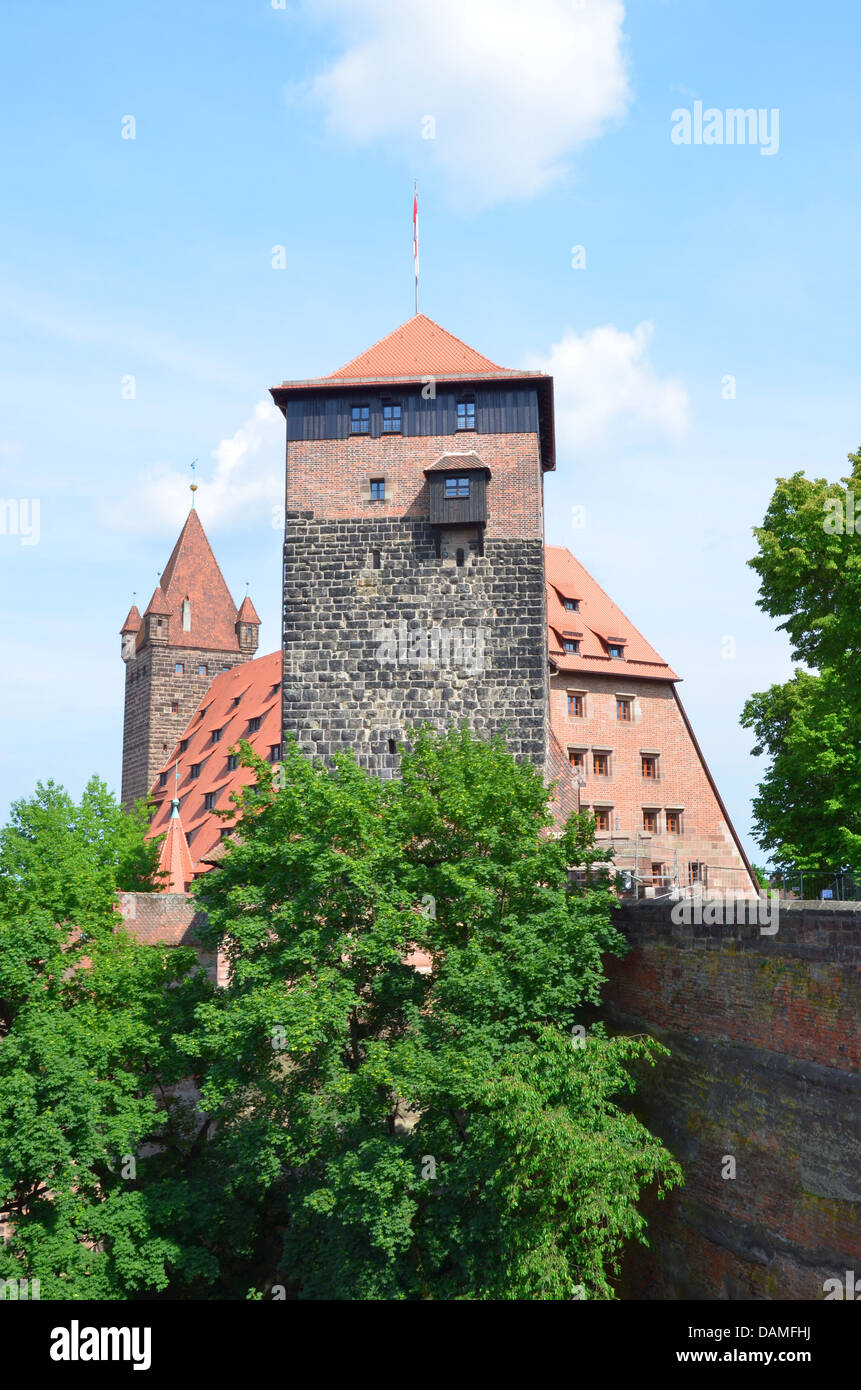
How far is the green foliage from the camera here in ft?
77.4

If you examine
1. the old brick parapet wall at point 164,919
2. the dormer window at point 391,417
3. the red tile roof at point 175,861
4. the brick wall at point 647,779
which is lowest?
the old brick parapet wall at point 164,919

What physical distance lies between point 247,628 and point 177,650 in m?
3.37

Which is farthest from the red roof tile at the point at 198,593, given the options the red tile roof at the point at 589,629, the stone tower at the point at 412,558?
the stone tower at the point at 412,558

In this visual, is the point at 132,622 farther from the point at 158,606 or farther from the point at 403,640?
the point at 403,640

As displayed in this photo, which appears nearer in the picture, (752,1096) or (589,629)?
(752,1096)

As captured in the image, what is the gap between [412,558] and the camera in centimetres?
2280

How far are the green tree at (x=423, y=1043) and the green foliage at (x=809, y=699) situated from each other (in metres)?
8.23

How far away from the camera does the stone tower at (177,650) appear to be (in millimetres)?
49031

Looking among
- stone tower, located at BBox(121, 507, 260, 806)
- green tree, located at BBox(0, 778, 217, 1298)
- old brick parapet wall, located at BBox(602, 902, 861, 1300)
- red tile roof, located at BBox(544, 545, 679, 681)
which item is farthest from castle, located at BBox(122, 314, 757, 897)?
stone tower, located at BBox(121, 507, 260, 806)

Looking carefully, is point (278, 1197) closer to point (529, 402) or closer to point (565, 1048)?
point (565, 1048)

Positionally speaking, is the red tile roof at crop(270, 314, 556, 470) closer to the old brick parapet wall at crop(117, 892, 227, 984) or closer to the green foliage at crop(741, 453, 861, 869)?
the green foliage at crop(741, 453, 861, 869)

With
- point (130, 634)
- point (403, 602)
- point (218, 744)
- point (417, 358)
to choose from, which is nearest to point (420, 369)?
point (417, 358)

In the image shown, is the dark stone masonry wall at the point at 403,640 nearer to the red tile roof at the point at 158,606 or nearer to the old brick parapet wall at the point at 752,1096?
the old brick parapet wall at the point at 752,1096
